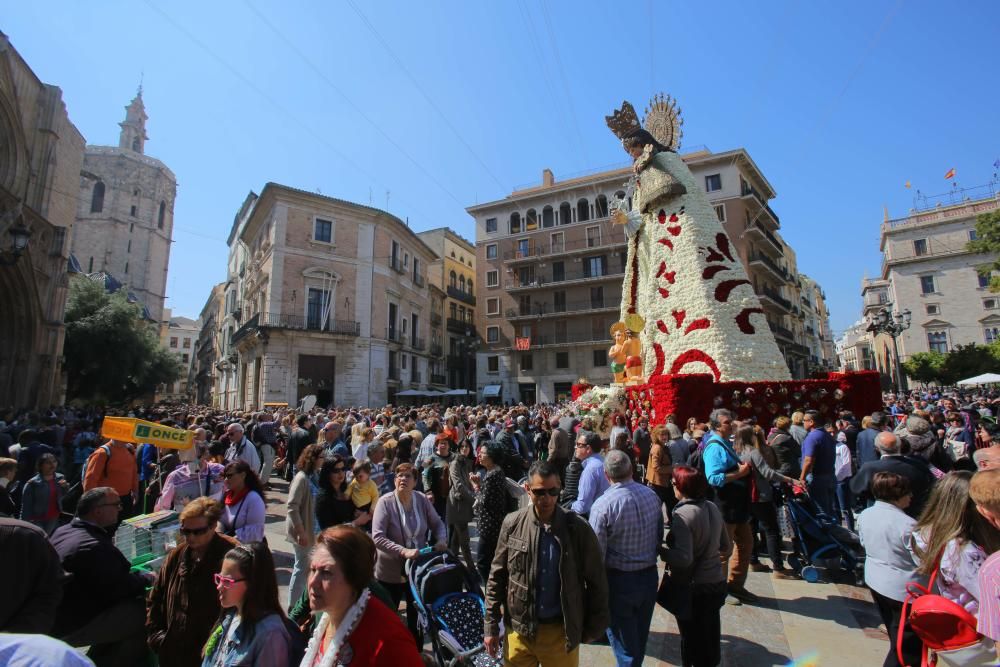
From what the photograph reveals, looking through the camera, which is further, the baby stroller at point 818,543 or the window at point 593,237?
the window at point 593,237

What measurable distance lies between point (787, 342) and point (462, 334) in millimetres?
22617

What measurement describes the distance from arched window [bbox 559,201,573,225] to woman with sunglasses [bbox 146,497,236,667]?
3338 centimetres

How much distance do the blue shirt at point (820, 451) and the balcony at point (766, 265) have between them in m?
26.6

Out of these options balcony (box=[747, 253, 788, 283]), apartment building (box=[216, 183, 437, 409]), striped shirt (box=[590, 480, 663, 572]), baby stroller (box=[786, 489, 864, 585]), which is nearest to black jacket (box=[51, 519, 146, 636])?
striped shirt (box=[590, 480, 663, 572])

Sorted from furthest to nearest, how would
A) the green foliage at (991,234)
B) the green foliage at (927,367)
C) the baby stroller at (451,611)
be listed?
the green foliage at (927,367) → the green foliage at (991,234) → the baby stroller at (451,611)

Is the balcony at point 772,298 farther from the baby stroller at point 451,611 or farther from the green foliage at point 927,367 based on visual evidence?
the baby stroller at point 451,611

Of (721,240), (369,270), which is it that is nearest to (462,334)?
(369,270)

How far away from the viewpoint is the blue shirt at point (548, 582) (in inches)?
99.2

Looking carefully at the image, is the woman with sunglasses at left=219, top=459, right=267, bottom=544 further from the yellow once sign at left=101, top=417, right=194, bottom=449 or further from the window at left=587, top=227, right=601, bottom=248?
the window at left=587, top=227, right=601, bottom=248

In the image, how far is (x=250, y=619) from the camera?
1.94m

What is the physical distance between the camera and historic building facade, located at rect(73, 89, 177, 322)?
45156mm

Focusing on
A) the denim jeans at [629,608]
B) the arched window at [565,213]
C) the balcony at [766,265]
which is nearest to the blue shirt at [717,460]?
the denim jeans at [629,608]

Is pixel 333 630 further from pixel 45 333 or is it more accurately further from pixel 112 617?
pixel 45 333

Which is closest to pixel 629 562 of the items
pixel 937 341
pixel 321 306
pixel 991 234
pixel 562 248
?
pixel 991 234
